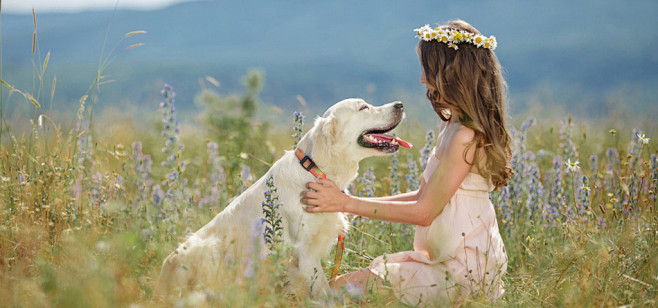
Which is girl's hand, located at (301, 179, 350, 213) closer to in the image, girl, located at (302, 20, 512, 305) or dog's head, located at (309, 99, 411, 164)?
girl, located at (302, 20, 512, 305)

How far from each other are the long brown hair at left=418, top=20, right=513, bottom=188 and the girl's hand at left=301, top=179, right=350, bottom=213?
0.85m

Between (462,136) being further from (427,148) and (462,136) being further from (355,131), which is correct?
(427,148)

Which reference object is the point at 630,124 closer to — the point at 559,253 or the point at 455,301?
the point at 559,253

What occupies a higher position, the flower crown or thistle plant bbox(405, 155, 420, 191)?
the flower crown

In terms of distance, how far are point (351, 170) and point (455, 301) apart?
3.44 feet

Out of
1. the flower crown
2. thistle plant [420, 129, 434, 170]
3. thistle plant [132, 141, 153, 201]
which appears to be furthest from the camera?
thistle plant [420, 129, 434, 170]

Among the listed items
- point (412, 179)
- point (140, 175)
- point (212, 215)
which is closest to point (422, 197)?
point (412, 179)

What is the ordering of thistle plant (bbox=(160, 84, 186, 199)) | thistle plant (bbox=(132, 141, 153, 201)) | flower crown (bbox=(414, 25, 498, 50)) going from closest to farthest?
flower crown (bbox=(414, 25, 498, 50)), thistle plant (bbox=(160, 84, 186, 199)), thistle plant (bbox=(132, 141, 153, 201))

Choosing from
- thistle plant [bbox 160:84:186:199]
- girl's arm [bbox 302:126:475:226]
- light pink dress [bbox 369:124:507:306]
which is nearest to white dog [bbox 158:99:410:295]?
girl's arm [bbox 302:126:475:226]

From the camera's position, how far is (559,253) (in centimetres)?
350

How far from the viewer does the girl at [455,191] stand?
10.4 feet

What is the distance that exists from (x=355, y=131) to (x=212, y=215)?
122cm

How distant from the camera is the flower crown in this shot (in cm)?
328

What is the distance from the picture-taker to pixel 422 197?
10.7 feet
